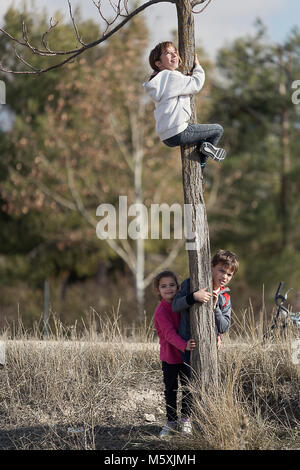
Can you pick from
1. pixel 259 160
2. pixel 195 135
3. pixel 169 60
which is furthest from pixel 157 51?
pixel 259 160

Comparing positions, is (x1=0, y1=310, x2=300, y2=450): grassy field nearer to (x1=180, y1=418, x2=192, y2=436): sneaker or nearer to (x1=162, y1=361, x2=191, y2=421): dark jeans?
(x1=180, y1=418, x2=192, y2=436): sneaker

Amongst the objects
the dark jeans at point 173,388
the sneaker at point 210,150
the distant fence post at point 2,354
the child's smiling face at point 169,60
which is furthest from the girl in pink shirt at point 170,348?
the distant fence post at point 2,354

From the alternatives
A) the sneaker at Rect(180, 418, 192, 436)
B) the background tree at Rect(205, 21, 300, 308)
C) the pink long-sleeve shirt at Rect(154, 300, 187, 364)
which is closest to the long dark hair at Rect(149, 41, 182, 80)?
the pink long-sleeve shirt at Rect(154, 300, 187, 364)

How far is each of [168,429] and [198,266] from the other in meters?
1.21

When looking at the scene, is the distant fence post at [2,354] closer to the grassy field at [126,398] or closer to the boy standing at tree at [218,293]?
the grassy field at [126,398]

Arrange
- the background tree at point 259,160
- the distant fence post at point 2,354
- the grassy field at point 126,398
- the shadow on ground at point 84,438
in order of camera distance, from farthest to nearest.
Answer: the background tree at point 259,160
the distant fence post at point 2,354
the shadow on ground at point 84,438
the grassy field at point 126,398

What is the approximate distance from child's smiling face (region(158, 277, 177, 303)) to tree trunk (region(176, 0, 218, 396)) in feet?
0.56

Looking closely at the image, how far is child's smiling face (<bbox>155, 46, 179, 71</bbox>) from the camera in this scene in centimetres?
479

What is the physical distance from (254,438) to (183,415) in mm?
588

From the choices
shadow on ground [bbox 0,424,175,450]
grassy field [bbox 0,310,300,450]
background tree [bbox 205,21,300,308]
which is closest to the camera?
grassy field [bbox 0,310,300,450]

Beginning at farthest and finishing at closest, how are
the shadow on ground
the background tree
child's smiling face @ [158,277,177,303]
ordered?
1. the background tree
2. child's smiling face @ [158,277,177,303]
3. the shadow on ground

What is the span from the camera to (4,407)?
224 inches

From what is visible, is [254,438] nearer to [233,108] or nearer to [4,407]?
[4,407]

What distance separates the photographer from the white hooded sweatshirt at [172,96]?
15.5 ft
